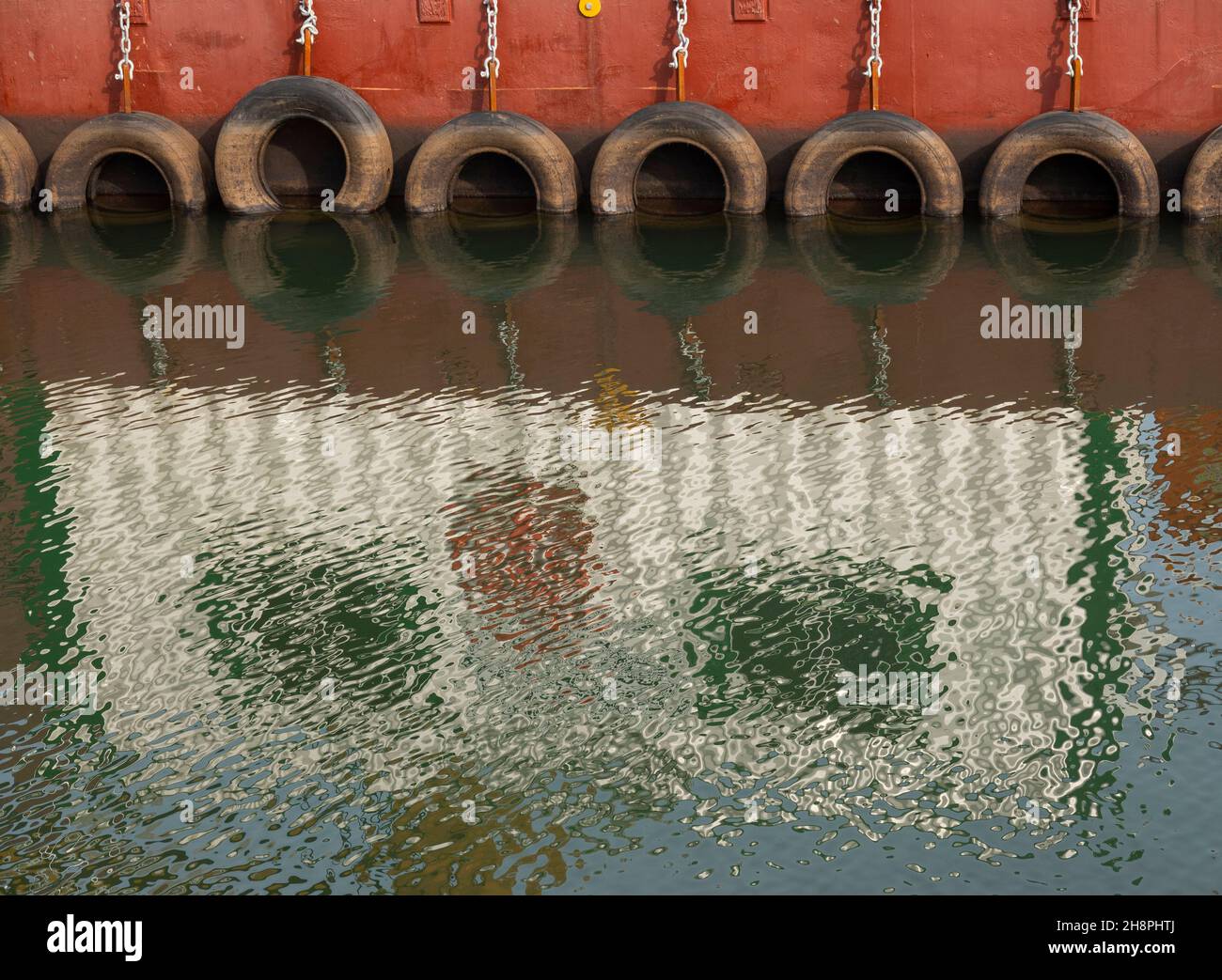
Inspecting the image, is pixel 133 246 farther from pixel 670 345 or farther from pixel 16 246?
pixel 670 345

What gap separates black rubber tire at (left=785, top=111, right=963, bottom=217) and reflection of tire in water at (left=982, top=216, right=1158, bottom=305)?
0.57 meters

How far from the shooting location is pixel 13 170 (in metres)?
17.4

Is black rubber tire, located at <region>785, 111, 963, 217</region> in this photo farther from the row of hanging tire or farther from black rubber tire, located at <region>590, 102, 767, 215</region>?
black rubber tire, located at <region>590, 102, 767, 215</region>

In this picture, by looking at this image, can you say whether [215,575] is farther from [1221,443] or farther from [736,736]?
[1221,443]

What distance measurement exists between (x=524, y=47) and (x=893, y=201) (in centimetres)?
412

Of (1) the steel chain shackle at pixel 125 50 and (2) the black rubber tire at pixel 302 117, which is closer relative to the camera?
(2) the black rubber tire at pixel 302 117

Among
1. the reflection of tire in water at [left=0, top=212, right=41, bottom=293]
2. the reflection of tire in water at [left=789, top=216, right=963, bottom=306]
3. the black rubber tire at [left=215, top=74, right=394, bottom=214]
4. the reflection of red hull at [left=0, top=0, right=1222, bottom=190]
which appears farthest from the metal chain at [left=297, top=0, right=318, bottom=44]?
the reflection of tire in water at [left=789, top=216, right=963, bottom=306]

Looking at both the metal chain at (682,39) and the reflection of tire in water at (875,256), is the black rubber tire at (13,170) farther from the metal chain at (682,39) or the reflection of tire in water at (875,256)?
the reflection of tire in water at (875,256)

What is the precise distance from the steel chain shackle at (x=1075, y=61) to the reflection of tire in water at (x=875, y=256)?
1.65m

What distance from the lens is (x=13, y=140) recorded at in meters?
17.4

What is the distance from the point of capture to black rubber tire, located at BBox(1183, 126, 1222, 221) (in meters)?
15.8

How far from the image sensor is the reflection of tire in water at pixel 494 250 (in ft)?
47.4

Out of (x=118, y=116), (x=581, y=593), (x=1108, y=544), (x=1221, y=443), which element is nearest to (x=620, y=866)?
(x=581, y=593)

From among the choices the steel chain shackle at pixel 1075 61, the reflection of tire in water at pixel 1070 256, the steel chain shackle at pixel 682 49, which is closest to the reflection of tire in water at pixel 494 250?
the steel chain shackle at pixel 682 49
